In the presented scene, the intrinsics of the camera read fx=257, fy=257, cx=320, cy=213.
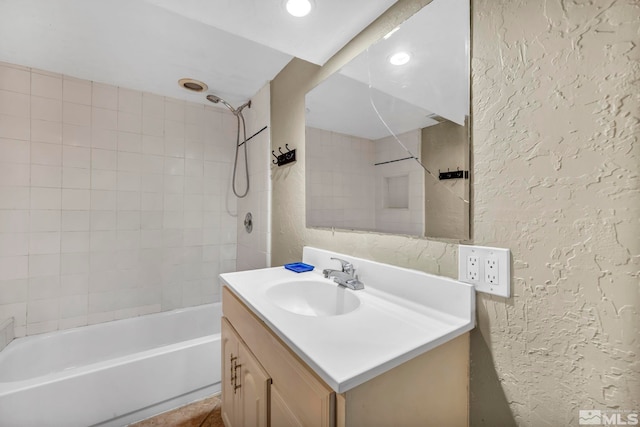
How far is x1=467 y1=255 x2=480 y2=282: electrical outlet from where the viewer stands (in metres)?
0.74

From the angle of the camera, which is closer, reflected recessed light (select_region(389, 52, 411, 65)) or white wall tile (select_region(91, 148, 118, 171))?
reflected recessed light (select_region(389, 52, 411, 65))

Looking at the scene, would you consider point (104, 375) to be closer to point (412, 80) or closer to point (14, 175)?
point (14, 175)

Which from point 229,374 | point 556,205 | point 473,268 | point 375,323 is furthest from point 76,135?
point 556,205

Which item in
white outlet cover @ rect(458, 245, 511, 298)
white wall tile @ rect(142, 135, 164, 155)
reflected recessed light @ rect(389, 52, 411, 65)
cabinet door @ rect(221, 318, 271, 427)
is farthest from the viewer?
white wall tile @ rect(142, 135, 164, 155)

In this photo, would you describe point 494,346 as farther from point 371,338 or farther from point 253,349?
point 253,349

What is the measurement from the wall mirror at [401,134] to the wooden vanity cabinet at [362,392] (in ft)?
1.28

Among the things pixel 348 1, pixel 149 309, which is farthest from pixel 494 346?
pixel 149 309

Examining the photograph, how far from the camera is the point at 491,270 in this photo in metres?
0.71

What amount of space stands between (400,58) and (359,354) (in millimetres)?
1037

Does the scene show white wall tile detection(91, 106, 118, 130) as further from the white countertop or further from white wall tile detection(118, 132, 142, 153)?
the white countertop

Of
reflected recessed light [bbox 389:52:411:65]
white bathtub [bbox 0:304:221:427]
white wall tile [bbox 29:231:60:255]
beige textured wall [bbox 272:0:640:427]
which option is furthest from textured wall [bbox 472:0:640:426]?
white wall tile [bbox 29:231:60:255]

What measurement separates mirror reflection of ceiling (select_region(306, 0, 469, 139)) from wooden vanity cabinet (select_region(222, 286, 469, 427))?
0.73m

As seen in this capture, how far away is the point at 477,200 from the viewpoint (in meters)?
0.75

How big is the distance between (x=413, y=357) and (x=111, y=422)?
5.53ft
